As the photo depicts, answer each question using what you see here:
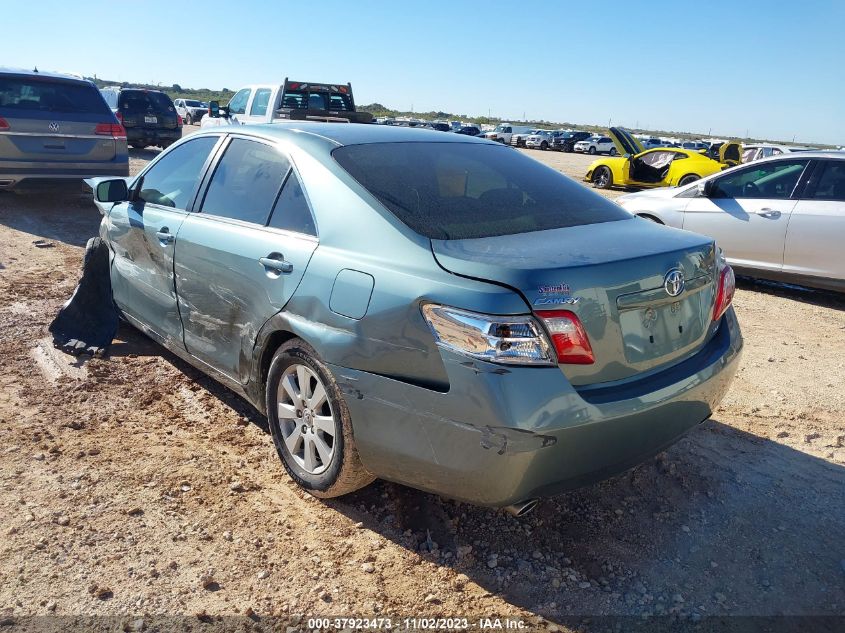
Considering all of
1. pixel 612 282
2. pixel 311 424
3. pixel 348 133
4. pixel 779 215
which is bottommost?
pixel 311 424

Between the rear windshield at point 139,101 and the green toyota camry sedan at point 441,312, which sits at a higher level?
the green toyota camry sedan at point 441,312

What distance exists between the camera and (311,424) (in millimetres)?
3078

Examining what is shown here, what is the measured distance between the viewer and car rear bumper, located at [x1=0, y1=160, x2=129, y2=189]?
8797 millimetres

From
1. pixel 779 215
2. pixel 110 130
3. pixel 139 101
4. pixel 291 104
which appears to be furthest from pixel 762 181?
pixel 139 101

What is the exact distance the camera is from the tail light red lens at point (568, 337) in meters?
2.41

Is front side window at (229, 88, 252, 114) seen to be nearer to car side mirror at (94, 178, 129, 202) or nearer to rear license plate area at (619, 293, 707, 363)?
car side mirror at (94, 178, 129, 202)

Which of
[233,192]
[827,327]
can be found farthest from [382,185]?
[827,327]

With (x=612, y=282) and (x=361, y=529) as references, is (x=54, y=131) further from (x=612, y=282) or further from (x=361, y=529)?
(x=612, y=282)

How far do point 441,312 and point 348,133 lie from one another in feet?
5.04

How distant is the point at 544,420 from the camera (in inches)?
92.5

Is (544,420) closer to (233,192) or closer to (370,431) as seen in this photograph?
(370,431)

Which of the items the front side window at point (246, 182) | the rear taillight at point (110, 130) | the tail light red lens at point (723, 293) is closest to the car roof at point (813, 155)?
the tail light red lens at point (723, 293)

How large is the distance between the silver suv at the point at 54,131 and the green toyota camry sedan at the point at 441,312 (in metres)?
6.25

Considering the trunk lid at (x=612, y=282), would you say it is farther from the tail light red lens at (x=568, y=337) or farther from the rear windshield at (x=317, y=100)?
the rear windshield at (x=317, y=100)
